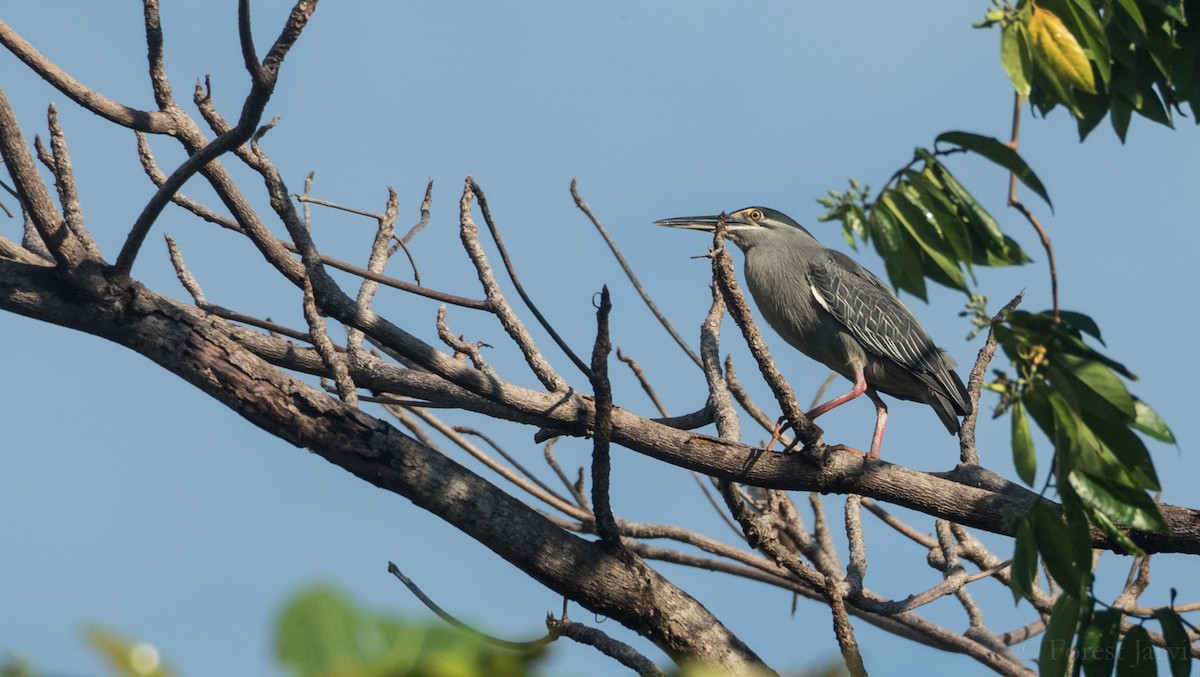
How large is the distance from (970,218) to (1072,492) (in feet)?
2.33

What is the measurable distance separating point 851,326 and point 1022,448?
3917mm

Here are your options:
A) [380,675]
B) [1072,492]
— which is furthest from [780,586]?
[380,675]

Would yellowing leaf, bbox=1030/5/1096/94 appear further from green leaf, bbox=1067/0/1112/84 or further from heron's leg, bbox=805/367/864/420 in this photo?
heron's leg, bbox=805/367/864/420

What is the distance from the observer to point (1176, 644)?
3.25m

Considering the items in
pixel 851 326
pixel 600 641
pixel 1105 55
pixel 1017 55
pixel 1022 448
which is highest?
pixel 851 326

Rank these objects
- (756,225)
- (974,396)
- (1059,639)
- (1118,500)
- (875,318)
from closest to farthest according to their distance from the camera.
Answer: (1118,500), (1059,639), (974,396), (875,318), (756,225)

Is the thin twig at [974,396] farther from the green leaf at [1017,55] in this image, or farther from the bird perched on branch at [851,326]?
the green leaf at [1017,55]

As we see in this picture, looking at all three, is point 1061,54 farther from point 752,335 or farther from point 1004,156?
point 752,335

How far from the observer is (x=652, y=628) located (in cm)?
400

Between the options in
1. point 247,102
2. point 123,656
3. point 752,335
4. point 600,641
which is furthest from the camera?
point 752,335

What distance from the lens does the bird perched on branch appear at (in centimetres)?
650

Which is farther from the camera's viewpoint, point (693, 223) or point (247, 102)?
point (693, 223)

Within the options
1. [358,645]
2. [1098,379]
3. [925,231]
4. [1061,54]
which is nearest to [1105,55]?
[1061,54]

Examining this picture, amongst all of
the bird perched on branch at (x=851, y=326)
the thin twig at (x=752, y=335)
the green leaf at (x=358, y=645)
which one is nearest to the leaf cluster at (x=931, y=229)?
the thin twig at (x=752, y=335)
